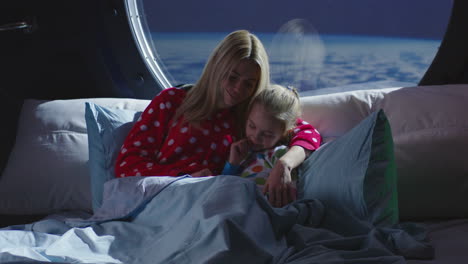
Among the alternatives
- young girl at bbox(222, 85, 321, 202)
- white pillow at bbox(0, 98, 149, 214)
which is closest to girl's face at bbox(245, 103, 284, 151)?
young girl at bbox(222, 85, 321, 202)

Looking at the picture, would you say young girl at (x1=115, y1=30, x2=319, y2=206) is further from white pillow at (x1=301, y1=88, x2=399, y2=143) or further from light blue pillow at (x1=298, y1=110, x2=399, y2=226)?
light blue pillow at (x1=298, y1=110, x2=399, y2=226)

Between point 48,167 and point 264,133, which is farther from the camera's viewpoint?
point 48,167

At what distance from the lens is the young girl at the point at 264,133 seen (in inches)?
65.3

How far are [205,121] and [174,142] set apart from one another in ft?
0.44

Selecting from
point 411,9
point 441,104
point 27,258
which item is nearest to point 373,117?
point 441,104

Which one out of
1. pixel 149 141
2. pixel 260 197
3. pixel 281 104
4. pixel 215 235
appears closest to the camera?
pixel 215 235

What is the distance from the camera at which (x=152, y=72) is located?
2367mm

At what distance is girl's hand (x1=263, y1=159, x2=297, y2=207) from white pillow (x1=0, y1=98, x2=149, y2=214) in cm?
68

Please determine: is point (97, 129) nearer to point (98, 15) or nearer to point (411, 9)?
point (98, 15)

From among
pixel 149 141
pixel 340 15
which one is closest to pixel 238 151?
pixel 149 141

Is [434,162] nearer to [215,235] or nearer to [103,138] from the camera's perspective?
[215,235]

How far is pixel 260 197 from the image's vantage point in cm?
120

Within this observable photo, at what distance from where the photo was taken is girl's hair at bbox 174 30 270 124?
1730 mm

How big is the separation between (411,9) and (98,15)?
143 centimetres
